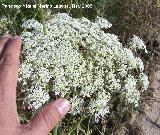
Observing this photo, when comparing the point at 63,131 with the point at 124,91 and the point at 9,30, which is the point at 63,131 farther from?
the point at 9,30

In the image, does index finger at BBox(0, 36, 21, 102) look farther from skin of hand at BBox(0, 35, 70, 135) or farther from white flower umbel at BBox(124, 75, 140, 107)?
white flower umbel at BBox(124, 75, 140, 107)

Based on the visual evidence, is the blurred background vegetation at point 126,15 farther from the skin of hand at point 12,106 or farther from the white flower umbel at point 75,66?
the skin of hand at point 12,106

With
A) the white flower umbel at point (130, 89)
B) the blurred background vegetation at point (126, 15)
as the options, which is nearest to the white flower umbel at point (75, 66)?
the white flower umbel at point (130, 89)

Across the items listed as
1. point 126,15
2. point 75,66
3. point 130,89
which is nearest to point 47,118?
point 75,66

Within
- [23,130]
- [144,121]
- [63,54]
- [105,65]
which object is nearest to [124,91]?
[105,65]

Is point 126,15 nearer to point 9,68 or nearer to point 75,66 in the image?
point 75,66

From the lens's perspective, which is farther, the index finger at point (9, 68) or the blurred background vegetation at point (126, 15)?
the blurred background vegetation at point (126, 15)
